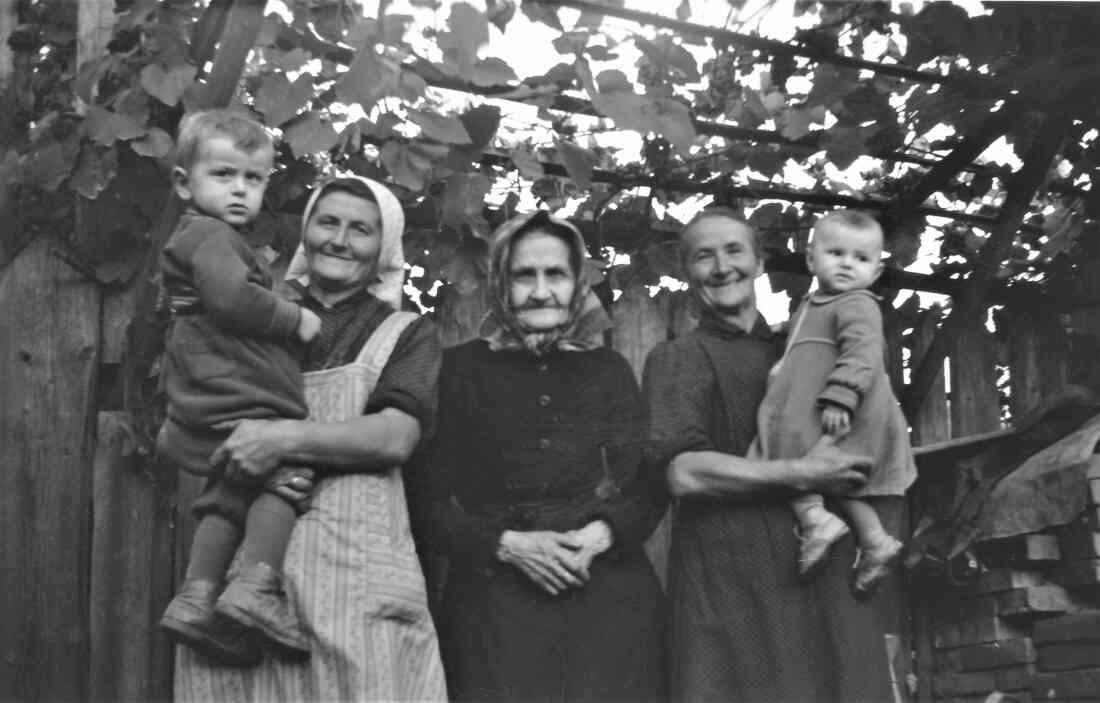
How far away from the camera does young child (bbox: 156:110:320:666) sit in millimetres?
4043

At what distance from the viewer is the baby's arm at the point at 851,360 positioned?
447 cm

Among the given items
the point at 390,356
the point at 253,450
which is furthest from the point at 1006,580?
the point at 253,450

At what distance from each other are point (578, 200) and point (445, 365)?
111cm

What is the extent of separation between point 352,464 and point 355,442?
56 mm

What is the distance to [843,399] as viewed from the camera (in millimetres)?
4445

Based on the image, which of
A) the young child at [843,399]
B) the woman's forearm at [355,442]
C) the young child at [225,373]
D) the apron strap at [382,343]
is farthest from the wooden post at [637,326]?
the young child at [225,373]

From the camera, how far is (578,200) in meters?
5.69

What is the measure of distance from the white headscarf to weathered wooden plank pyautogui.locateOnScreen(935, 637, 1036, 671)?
2237 mm

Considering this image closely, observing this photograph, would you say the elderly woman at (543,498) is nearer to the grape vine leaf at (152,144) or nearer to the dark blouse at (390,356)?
the dark blouse at (390,356)

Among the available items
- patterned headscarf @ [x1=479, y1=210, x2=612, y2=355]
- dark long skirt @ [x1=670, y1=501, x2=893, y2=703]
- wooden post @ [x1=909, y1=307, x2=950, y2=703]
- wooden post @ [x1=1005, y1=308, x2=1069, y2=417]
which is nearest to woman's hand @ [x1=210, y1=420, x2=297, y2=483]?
patterned headscarf @ [x1=479, y1=210, x2=612, y2=355]

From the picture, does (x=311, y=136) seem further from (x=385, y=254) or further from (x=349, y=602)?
(x=349, y=602)

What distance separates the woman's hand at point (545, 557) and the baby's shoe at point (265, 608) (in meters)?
0.59

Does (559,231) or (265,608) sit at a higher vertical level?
(559,231)

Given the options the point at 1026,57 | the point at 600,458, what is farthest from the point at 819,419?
the point at 1026,57
